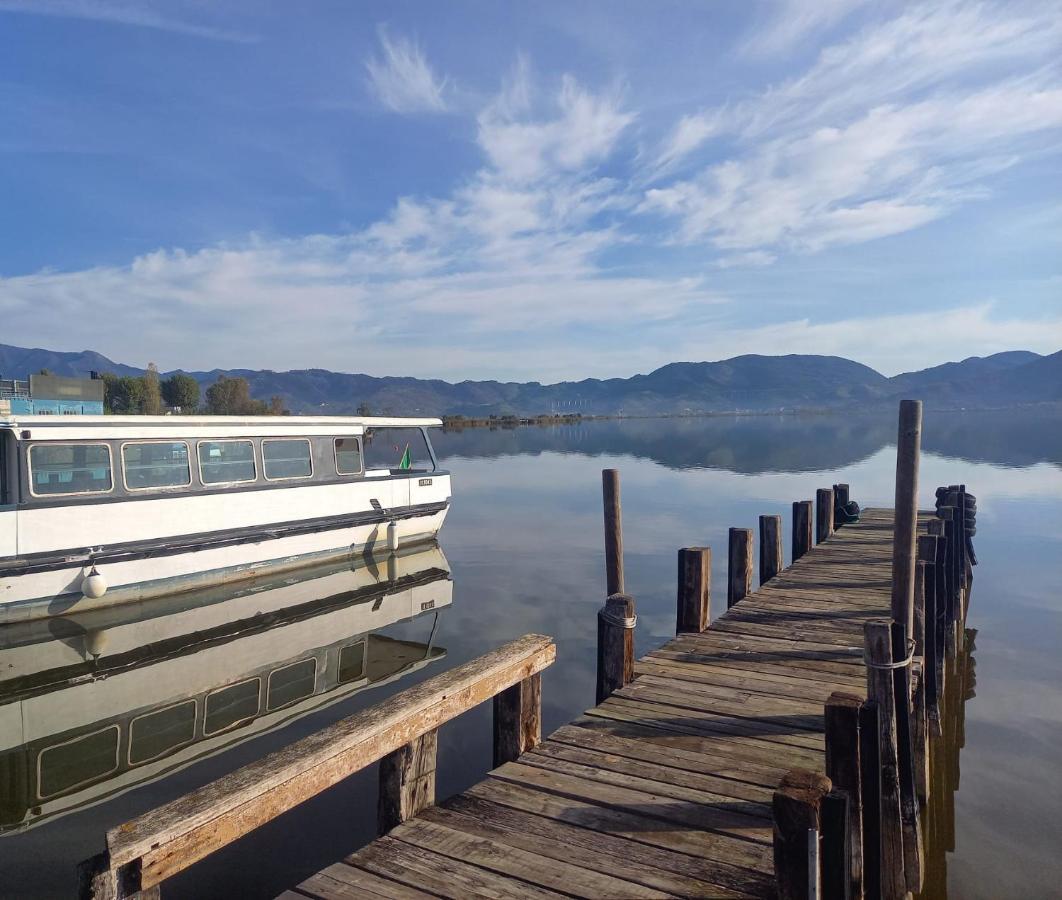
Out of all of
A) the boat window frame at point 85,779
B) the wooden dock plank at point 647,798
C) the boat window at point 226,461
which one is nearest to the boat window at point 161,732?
the boat window frame at point 85,779

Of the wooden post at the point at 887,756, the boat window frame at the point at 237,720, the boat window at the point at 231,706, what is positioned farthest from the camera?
the boat window at the point at 231,706

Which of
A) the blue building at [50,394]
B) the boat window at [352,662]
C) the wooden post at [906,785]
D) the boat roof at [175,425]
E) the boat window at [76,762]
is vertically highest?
the blue building at [50,394]

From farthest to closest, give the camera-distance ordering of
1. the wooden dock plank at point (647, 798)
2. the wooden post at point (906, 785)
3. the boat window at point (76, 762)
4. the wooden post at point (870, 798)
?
the boat window at point (76, 762)
the wooden post at point (906, 785)
the wooden post at point (870, 798)
the wooden dock plank at point (647, 798)

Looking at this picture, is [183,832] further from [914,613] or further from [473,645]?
[473,645]

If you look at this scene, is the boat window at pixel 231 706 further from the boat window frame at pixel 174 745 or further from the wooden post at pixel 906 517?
the wooden post at pixel 906 517

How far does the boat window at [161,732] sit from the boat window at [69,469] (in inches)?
227

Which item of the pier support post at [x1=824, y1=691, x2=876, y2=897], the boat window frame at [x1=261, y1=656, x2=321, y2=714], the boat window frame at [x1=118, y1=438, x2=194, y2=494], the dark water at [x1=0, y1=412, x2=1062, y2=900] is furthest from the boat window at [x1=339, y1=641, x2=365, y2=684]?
the pier support post at [x1=824, y1=691, x2=876, y2=897]

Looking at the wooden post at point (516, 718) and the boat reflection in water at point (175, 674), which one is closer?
the wooden post at point (516, 718)

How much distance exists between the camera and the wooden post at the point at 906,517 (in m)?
7.78

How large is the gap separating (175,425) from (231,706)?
23.6 ft

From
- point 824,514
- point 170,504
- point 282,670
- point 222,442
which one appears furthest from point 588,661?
point 222,442

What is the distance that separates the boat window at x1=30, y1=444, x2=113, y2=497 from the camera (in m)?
13.3

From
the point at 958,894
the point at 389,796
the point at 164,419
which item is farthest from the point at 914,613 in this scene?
the point at 164,419

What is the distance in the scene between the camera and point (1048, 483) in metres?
35.8
